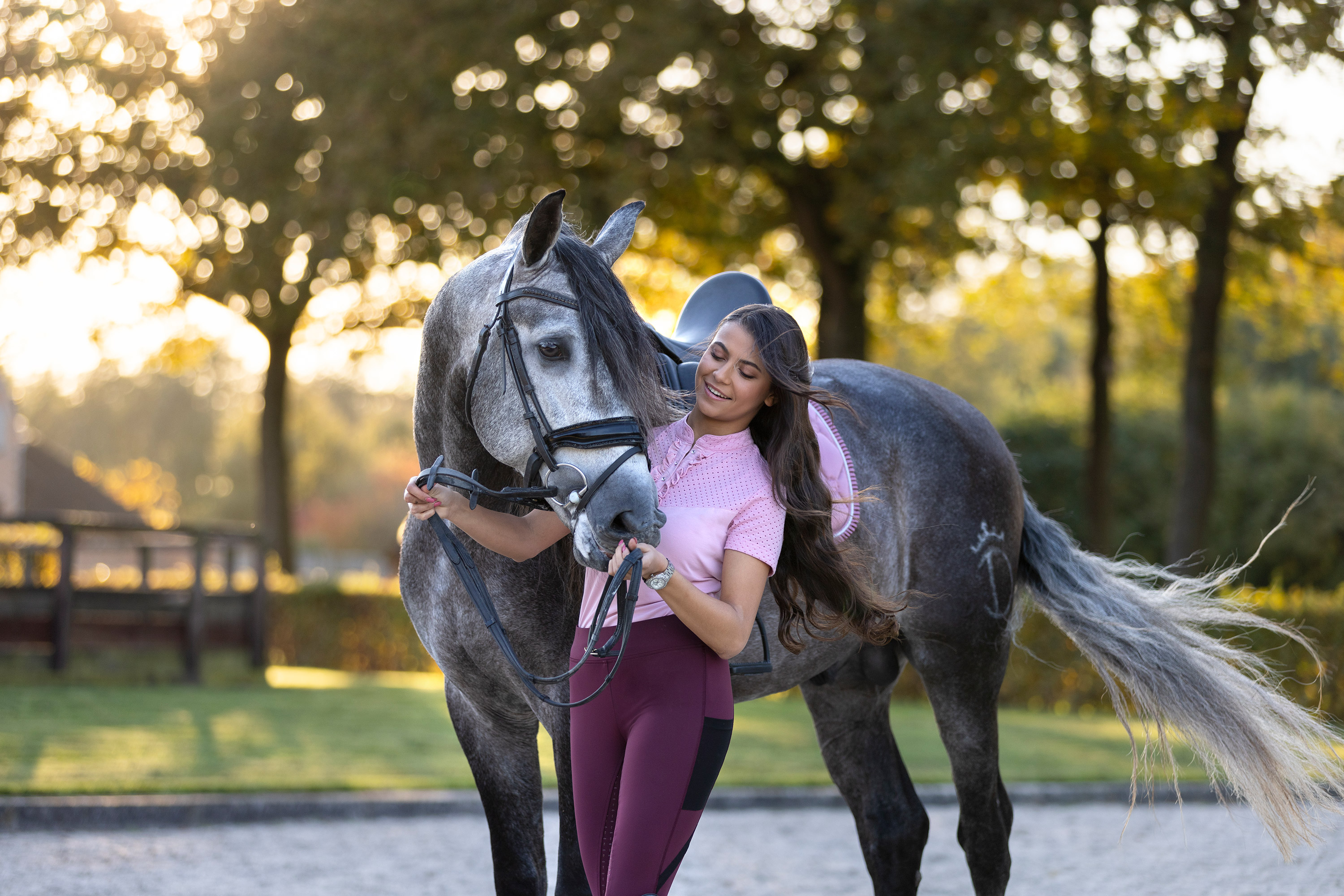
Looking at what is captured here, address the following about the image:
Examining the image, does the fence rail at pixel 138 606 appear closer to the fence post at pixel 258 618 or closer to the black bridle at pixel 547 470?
the fence post at pixel 258 618

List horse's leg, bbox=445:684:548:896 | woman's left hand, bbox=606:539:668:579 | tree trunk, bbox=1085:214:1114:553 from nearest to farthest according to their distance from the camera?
woman's left hand, bbox=606:539:668:579, horse's leg, bbox=445:684:548:896, tree trunk, bbox=1085:214:1114:553

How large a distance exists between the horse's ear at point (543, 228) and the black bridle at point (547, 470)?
2.0 inches

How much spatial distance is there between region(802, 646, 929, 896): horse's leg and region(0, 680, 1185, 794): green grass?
3.64 metres

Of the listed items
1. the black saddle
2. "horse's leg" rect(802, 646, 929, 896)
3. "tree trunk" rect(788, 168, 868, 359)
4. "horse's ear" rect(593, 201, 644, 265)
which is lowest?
"horse's leg" rect(802, 646, 929, 896)

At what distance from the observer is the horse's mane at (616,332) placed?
2.49m

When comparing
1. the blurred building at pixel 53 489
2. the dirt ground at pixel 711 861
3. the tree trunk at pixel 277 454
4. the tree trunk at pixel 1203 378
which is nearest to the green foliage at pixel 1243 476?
the tree trunk at pixel 1203 378

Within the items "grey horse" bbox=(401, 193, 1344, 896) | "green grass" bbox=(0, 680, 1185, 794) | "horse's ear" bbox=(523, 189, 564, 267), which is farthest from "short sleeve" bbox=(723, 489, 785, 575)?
"green grass" bbox=(0, 680, 1185, 794)

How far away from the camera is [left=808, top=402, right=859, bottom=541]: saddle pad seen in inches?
133

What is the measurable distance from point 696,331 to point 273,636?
48.1 feet

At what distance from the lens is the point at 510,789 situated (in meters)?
3.18

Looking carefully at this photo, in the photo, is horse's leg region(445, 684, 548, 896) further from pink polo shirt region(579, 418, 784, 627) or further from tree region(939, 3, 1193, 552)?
tree region(939, 3, 1193, 552)

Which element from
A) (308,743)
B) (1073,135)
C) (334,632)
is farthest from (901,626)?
(334,632)

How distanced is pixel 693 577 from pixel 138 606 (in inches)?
452

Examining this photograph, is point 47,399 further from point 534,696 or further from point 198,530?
point 534,696
